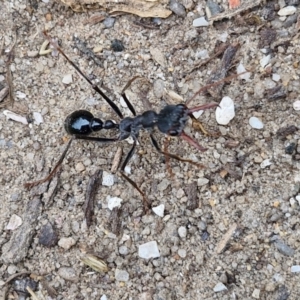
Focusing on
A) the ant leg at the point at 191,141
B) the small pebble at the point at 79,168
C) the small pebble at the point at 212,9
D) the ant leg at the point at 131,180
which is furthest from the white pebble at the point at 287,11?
the small pebble at the point at 79,168

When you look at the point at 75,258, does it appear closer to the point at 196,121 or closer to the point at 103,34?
the point at 196,121

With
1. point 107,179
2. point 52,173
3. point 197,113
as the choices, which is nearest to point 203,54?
point 197,113

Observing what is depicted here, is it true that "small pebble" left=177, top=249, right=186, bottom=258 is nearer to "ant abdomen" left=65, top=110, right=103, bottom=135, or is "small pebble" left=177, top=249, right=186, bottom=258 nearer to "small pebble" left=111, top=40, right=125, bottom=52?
"ant abdomen" left=65, top=110, right=103, bottom=135

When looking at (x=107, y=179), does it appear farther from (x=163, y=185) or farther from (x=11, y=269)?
(x=11, y=269)

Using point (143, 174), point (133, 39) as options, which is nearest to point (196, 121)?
point (143, 174)

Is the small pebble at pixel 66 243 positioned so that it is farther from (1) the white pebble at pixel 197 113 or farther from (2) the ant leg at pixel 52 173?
(1) the white pebble at pixel 197 113
